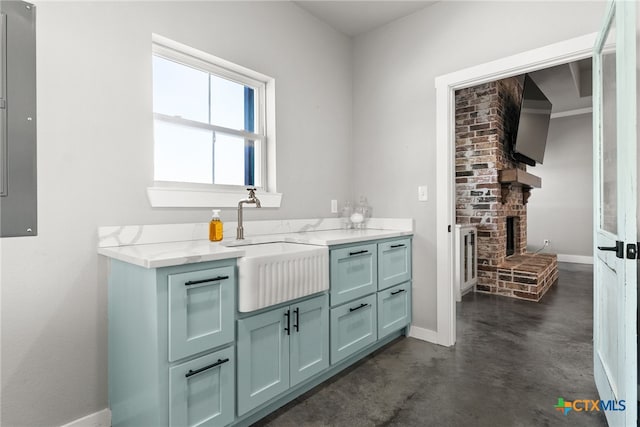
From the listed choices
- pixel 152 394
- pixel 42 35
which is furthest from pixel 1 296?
pixel 42 35

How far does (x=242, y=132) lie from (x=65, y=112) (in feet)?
3.44

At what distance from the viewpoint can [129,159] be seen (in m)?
1.77

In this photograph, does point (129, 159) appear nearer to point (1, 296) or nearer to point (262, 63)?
point (1, 296)

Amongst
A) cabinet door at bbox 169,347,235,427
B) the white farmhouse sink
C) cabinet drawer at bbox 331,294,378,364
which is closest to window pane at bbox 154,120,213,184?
the white farmhouse sink

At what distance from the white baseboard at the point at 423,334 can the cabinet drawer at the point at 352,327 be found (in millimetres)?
558

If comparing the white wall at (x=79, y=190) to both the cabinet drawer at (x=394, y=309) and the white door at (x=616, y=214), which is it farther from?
the white door at (x=616, y=214)

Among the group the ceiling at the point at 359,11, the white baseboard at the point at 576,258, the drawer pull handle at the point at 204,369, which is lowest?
the white baseboard at the point at 576,258

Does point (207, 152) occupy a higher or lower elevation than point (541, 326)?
higher

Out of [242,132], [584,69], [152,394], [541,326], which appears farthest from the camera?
[584,69]

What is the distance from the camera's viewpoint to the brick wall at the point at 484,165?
4.05 m

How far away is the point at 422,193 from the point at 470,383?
137 centimetres

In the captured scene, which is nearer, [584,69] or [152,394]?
[152,394]

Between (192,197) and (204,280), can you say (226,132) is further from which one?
(204,280)

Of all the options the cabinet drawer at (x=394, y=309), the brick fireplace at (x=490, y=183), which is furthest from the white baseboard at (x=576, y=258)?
the cabinet drawer at (x=394, y=309)
